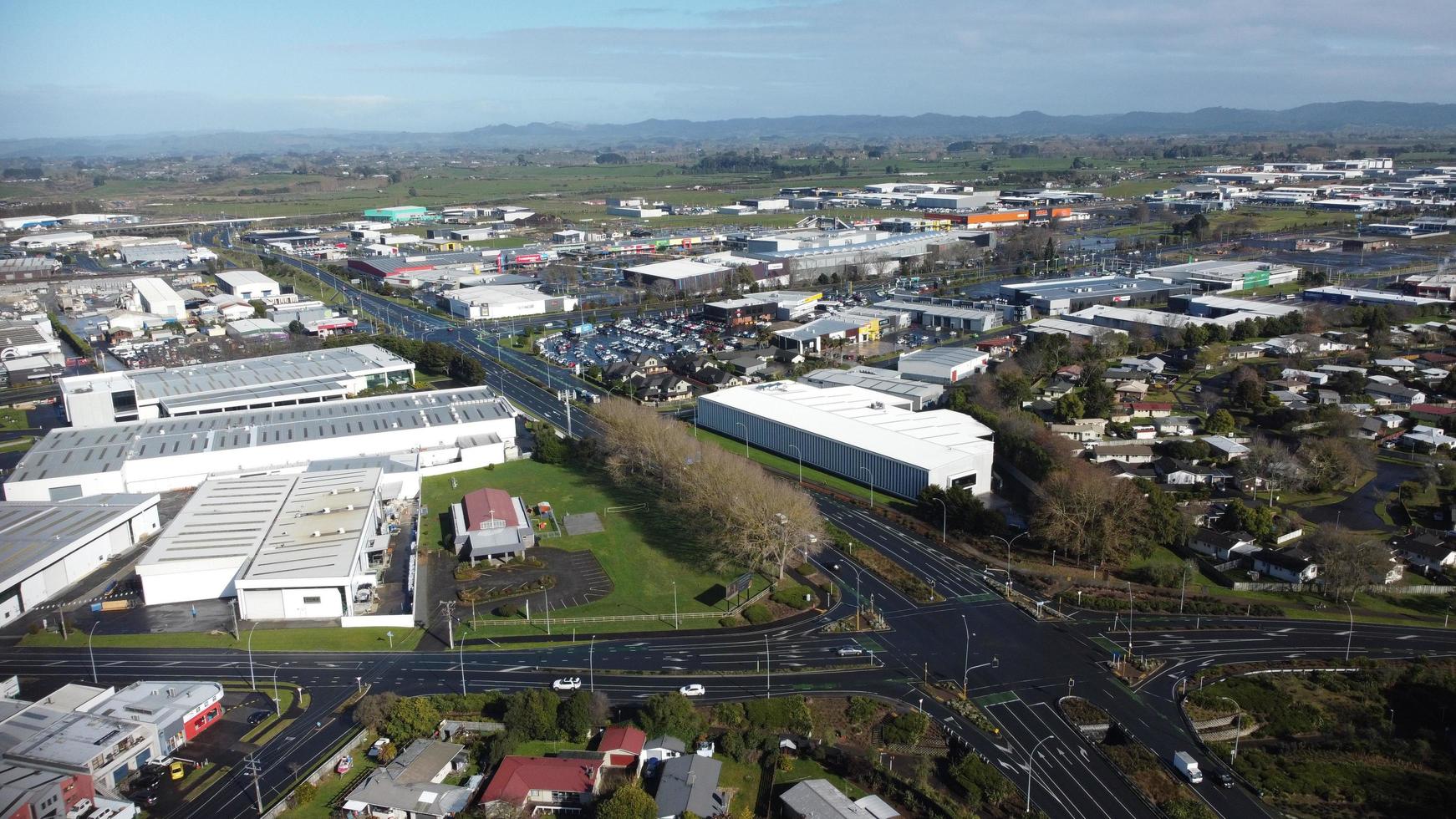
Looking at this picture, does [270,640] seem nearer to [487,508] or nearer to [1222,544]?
[487,508]

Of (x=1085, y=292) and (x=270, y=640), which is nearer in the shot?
(x=270, y=640)

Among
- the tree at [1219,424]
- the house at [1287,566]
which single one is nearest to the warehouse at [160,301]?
the tree at [1219,424]

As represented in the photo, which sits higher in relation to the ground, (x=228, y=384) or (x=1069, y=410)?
(x=228, y=384)

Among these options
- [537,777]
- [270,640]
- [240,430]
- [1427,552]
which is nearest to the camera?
[537,777]

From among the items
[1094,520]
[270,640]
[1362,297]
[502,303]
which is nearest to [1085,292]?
[1362,297]

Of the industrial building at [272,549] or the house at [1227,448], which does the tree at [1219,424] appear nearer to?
the house at [1227,448]

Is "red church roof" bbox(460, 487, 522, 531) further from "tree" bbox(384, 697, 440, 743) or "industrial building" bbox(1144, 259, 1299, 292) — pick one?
"industrial building" bbox(1144, 259, 1299, 292)

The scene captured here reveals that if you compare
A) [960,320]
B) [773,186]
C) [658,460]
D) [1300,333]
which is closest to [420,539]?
[658,460]

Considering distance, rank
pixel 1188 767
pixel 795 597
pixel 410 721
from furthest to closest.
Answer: pixel 795 597
pixel 410 721
pixel 1188 767
